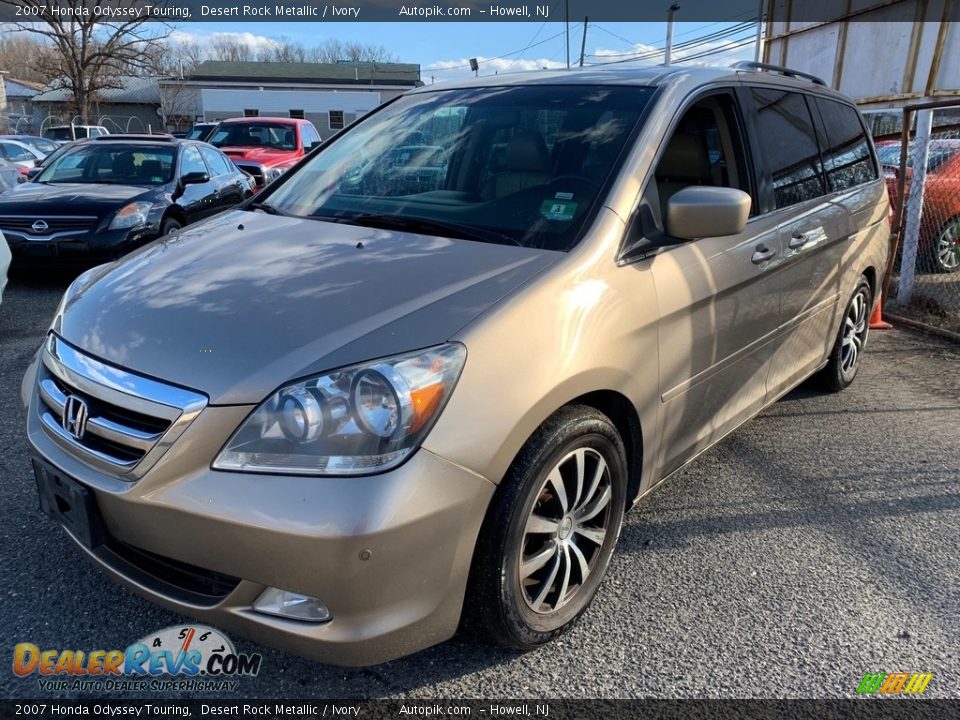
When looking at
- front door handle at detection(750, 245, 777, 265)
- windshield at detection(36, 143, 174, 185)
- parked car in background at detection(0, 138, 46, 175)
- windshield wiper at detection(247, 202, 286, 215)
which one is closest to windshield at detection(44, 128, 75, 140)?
parked car in background at detection(0, 138, 46, 175)

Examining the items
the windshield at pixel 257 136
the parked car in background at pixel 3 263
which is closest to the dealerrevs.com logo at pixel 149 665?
the parked car in background at pixel 3 263

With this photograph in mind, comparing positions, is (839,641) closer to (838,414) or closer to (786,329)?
(786,329)

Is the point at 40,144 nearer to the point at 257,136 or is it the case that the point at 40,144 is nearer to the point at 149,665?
the point at 257,136

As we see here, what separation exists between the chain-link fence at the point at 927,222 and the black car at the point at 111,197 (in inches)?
284

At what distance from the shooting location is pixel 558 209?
259cm

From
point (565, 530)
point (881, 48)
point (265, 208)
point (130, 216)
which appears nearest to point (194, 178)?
point (130, 216)

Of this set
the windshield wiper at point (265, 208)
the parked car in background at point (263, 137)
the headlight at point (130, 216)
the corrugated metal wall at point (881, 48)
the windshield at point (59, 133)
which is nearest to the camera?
the windshield wiper at point (265, 208)

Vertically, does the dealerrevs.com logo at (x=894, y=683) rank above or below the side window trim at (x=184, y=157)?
below

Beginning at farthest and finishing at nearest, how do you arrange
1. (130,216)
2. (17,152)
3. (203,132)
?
(17,152) → (203,132) → (130,216)

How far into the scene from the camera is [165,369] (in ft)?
6.41

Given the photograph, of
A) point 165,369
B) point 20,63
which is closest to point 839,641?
point 165,369

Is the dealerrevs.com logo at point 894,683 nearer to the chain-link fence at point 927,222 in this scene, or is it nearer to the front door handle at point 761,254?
the front door handle at point 761,254

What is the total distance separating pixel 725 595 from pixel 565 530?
0.77 metres

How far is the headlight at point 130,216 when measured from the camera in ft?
23.3
